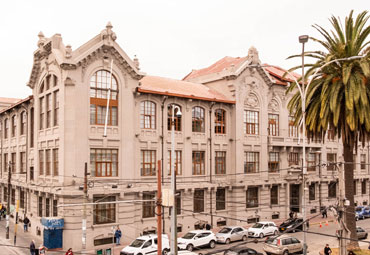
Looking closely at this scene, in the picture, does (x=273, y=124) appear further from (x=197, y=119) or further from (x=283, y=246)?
(x=283, y=246)

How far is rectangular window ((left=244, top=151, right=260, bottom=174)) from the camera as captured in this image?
46.7 meters

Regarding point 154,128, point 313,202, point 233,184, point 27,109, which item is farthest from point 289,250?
point 27,109

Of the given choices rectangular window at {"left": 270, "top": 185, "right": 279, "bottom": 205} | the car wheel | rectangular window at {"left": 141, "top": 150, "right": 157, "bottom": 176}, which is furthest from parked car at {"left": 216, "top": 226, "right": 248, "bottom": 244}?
rectangular window at {"left": 270, "top": 185, "right": 279, "bottom": 205}

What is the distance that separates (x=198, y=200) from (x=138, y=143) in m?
9.30

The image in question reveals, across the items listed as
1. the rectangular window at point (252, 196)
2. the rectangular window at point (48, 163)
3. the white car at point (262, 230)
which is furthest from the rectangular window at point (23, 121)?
the white car at point (262, 230)

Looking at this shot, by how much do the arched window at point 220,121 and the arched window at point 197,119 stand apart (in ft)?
6.45

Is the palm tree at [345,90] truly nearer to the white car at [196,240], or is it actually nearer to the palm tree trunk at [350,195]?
the palm tree trunk at [350,195]

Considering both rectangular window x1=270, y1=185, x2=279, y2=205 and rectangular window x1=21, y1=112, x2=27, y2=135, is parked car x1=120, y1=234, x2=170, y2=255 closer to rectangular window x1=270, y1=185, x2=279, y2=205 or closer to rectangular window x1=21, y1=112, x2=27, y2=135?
rectangular window x1=270, y1=185, x2=279, y2=205

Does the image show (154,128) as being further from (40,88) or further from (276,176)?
(276,176)

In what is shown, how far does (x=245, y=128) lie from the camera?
154 feet

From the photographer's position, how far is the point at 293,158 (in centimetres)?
5188

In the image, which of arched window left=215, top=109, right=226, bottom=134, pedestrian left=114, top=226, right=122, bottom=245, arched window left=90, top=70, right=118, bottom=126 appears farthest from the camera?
arched window left=215, top=109, right=226, bottom=134

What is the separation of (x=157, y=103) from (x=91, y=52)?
8.38 m

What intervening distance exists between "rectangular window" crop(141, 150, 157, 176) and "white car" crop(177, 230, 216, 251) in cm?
754
